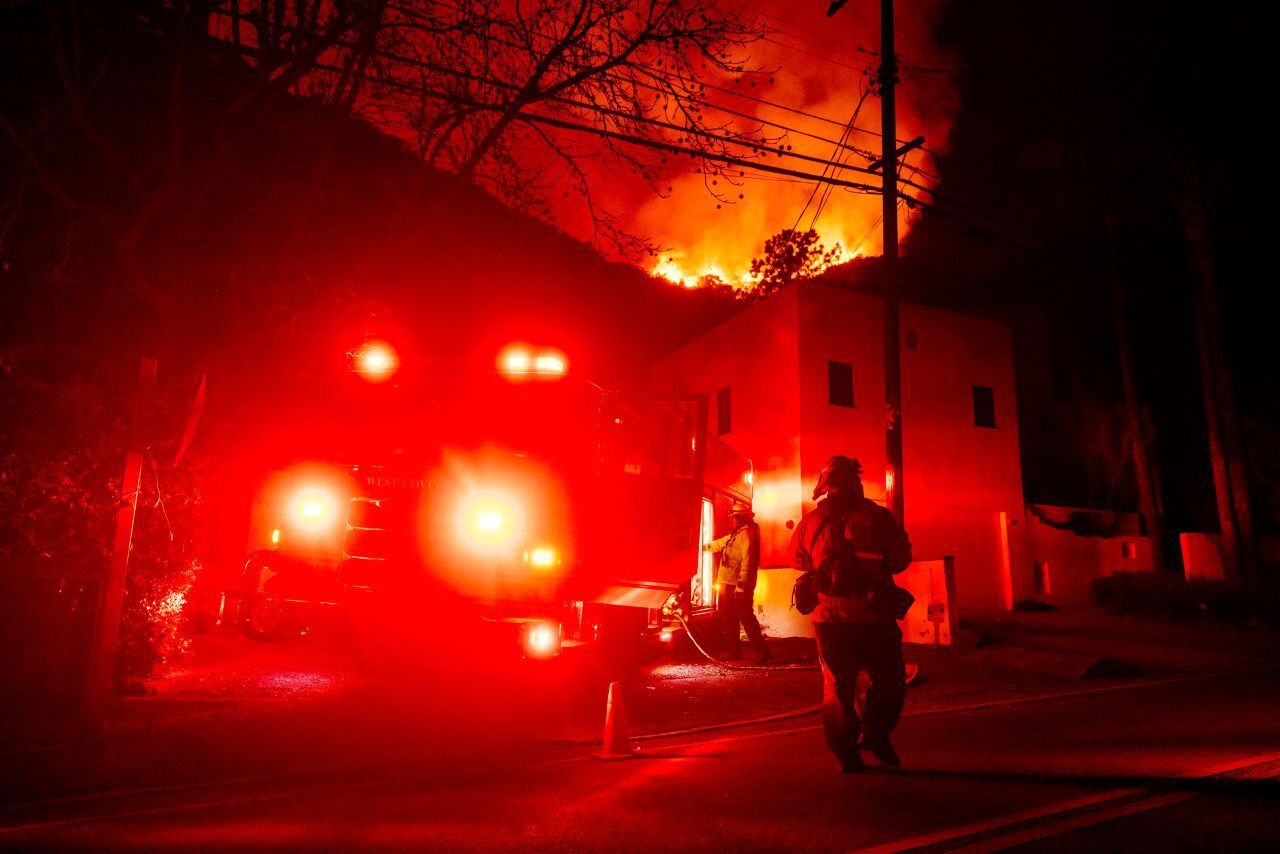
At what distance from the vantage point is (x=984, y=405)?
71.9 ft

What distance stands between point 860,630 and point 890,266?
9515 millimetres

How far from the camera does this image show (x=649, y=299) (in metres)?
36.2

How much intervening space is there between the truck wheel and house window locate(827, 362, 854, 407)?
1337 cm

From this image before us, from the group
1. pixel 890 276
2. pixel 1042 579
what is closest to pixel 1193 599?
pixel 1042 579

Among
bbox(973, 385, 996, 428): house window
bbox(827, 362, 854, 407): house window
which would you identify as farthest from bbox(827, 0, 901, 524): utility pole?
bbox(973, 385, 996, 428): house window

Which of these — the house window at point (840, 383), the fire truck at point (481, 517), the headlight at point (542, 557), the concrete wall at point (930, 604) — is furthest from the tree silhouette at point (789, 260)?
the headlight at point (542, 557)

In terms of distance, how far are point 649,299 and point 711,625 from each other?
999 inches

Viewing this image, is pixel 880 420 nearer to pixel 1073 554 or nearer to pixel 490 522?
pixel 1073 554

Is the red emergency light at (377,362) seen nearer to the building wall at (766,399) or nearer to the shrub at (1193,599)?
the building wall at (766,399)

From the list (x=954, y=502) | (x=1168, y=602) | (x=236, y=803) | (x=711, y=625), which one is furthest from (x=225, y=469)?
(x=1168, y=602)

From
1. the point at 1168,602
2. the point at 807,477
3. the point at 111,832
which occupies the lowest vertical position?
the point at 111,832

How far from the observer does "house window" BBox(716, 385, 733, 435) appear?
21.6 metres

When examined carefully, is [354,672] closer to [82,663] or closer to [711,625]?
[82,663]

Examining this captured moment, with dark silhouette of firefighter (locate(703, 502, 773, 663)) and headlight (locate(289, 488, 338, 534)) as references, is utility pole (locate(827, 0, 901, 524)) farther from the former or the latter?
headlight (locate(289, 488, 338, 534))
